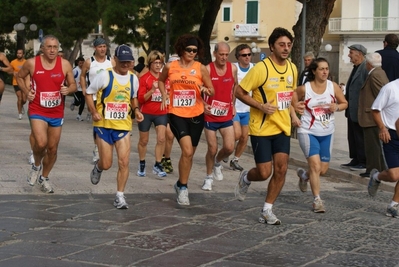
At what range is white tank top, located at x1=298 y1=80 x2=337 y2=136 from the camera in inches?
405

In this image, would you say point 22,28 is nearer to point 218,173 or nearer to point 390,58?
point 390,58

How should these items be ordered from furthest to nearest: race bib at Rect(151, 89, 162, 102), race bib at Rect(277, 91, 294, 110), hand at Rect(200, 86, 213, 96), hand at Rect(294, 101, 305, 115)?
race bib at Rect(151, 89, 162, 102) → hand at Rect(200, 86, 213, 96) → hand at Rect(294, 101, 305, 115) → race bib at Rect(277, 91, 294, 110)

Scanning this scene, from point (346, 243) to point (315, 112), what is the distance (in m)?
2.24

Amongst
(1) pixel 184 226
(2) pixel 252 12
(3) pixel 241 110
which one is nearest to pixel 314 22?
(3) pixel 241 110

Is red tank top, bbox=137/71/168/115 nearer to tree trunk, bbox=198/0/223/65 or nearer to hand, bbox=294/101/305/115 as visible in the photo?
hand, bbox=294/101/305/115

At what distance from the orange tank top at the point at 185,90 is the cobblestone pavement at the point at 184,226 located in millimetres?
1032

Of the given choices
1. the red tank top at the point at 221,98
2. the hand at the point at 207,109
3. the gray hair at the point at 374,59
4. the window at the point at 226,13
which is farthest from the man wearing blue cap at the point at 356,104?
the window at the point at 226,13

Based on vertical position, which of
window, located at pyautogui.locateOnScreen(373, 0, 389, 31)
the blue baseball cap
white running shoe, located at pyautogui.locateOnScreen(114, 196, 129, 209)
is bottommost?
white running shoe, located at pyautogui.locateOnScreen(114, 196, 129, 209)

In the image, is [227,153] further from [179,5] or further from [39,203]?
[179,5]

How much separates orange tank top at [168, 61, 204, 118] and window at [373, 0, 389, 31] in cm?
4936

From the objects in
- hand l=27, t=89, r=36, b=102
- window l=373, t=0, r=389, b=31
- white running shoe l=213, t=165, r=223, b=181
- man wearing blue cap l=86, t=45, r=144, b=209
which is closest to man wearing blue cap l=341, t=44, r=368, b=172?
white running shoe l=213, t=165, r=223, b=181

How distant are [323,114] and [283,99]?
1.01 metres

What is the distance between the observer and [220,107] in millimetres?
12320

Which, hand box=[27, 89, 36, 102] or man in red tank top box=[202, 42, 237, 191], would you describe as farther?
man in red tank top box=[202, 42, 237, 191]
